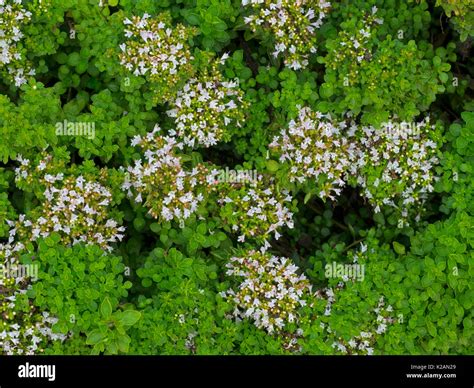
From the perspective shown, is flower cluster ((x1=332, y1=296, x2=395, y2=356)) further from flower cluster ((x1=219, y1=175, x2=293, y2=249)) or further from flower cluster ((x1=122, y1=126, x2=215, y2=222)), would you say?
flower cluster ((x1=122, y1=126, x2=215, y2=222))

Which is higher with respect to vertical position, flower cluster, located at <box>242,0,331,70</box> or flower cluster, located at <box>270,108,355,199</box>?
flower cluster, located at <box>242,0,331,70</box>

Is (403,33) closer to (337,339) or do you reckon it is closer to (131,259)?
(337,339)

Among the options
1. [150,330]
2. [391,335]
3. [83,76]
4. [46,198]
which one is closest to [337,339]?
[391,335]

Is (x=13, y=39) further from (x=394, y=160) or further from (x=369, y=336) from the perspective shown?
(x=369, y=336)

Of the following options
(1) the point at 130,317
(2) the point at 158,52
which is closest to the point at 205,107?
(2) the point at 158,52

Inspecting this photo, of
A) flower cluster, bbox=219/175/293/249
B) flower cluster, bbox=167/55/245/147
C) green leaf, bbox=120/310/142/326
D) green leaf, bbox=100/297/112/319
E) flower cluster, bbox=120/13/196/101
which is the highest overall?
flower cluster, bbox=120/13/196/101

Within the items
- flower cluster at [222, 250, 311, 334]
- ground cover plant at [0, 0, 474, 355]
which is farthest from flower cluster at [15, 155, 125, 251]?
flower cluster at [222, 250, 311, 334]

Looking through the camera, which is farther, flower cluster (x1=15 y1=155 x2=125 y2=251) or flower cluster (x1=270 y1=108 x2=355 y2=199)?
flower cluster (x1=270 y1=108 x2=355 y2=199)
